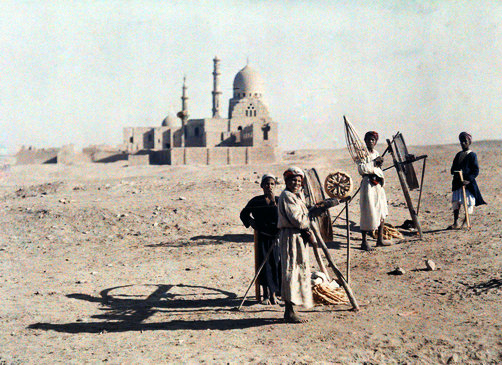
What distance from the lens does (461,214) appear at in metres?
13.2

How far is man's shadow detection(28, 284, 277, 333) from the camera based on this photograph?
6.36 metres

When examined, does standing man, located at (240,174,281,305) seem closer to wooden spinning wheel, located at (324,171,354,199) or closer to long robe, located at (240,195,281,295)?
long robe, located at (240,195,281,295)

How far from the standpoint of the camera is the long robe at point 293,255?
6.00 m

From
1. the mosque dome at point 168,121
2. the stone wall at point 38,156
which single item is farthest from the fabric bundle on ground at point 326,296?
the mosque dome at point 168,121

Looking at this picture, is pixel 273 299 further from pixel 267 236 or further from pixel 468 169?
pixel 468 169

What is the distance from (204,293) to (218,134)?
43140 millimetres

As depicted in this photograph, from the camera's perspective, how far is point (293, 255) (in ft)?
19.8

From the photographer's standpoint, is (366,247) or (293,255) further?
(366,247)

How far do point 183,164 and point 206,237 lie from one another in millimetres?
27345

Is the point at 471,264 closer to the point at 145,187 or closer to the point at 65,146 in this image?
the point at 145,187

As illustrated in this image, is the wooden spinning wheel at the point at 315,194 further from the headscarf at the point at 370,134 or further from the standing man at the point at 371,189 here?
the headscarf at the point at 370,134

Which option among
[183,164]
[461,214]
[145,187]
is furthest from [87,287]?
[183,164]

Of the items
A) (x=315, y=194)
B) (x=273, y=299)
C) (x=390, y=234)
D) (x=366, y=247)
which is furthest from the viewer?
(x=390, y=234)

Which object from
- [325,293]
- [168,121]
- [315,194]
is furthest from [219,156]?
[325,293]
